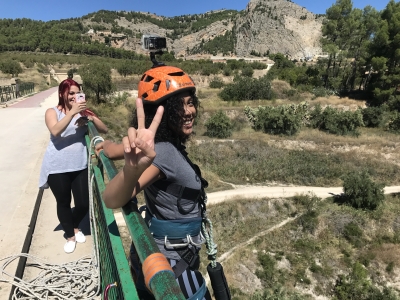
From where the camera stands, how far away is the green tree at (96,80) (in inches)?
904

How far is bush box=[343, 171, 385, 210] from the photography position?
51.1 ft

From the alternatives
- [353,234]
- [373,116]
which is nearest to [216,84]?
[373,116]

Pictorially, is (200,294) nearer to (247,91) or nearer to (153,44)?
(153,44)

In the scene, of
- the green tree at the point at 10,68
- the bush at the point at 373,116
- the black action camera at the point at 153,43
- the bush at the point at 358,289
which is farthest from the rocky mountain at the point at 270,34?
the black action camera at the point at 153,43

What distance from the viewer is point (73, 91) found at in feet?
10.1

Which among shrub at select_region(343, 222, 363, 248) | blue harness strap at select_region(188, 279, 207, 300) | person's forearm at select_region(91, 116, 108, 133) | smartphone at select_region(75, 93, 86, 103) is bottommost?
shrub at select_region(343, 222, 363, 248)

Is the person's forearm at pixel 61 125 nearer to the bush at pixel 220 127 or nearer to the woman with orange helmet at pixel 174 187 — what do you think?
the woman with orange helmet at pixel 174 187

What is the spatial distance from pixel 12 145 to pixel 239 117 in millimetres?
25787

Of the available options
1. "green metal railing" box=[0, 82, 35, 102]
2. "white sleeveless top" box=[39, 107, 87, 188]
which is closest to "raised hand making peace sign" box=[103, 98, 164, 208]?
"white sleeveless top" box=[39, 107, 87, 188]

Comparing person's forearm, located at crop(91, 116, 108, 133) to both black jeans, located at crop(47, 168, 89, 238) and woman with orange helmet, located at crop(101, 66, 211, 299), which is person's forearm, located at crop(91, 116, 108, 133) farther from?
woman with orange helmet, located at crop(101, 66, 211, 299)

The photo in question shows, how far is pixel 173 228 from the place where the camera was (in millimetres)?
1594

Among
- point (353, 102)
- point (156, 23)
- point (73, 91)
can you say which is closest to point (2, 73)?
point (73, 91)

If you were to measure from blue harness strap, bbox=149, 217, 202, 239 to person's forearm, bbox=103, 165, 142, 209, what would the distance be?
1.09 ft

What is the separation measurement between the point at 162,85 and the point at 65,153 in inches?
73.2
